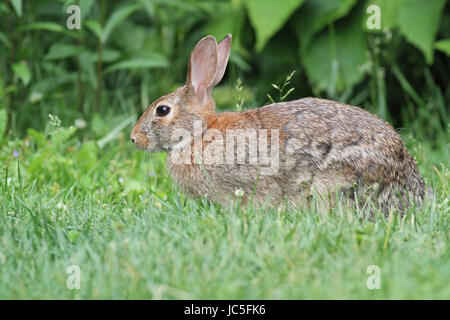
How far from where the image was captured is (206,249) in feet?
11.1

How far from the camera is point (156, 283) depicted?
3131 millimetres

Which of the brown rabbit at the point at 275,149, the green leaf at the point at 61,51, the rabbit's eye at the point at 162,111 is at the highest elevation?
the green leaf at the point at 61,51

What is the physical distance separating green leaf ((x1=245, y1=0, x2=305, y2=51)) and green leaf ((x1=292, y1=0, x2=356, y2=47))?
301 mm

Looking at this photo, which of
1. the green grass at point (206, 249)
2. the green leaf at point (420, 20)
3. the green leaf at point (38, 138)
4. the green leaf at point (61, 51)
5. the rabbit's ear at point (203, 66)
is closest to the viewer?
the green grass at point (206, 249)

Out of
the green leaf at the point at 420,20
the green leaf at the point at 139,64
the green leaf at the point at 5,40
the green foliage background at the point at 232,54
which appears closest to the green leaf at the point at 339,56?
the green foliage background at the point at 232,54

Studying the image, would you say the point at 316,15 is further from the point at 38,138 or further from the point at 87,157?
the point at 38,138

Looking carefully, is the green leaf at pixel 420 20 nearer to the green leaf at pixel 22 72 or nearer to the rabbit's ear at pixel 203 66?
the rabbit's ear at pixel 203 66

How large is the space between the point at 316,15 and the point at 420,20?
1011mm

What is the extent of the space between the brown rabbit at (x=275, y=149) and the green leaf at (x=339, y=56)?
8.05 ft

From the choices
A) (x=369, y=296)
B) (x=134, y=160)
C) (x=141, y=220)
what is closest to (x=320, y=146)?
(x=141, y=220)

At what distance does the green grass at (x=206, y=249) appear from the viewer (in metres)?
3.06

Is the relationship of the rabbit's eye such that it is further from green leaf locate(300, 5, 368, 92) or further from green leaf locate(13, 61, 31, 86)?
green leaf locate(300, 5, 368, 92)
